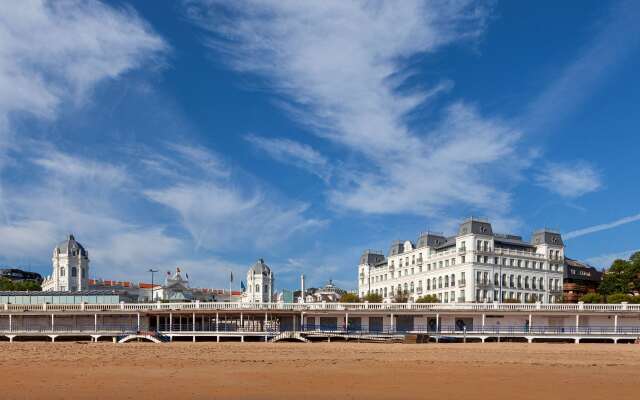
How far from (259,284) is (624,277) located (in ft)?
230

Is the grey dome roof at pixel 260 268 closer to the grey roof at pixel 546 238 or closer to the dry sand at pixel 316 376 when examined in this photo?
the grey roof at pixel 546 238

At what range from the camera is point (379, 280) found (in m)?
111

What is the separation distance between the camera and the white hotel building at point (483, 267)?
8794cm

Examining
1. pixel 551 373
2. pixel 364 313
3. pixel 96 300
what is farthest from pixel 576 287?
pixel 551 373

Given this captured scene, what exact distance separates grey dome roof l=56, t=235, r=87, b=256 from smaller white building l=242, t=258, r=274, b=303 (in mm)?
32190

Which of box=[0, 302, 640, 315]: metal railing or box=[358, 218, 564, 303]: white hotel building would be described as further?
box=[358, 218, 564, 303]: white hotel building

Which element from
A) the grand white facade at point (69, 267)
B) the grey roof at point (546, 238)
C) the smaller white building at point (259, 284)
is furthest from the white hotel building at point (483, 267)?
the grand white facade at point (69, 267)

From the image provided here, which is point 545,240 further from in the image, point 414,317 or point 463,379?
point 463,379

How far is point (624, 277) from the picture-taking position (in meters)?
85.6

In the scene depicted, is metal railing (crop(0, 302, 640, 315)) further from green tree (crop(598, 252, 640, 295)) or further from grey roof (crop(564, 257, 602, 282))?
grey roof (crop(564, 257, 602, 282))

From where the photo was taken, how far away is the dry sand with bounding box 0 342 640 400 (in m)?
19.8

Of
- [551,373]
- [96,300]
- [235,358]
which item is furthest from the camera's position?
[96,300]

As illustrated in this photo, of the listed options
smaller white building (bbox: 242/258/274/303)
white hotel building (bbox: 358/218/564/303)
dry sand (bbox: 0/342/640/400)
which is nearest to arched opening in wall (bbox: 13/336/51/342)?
dry sand (bbox: 0/342/640/400)

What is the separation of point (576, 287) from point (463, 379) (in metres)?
84.7
